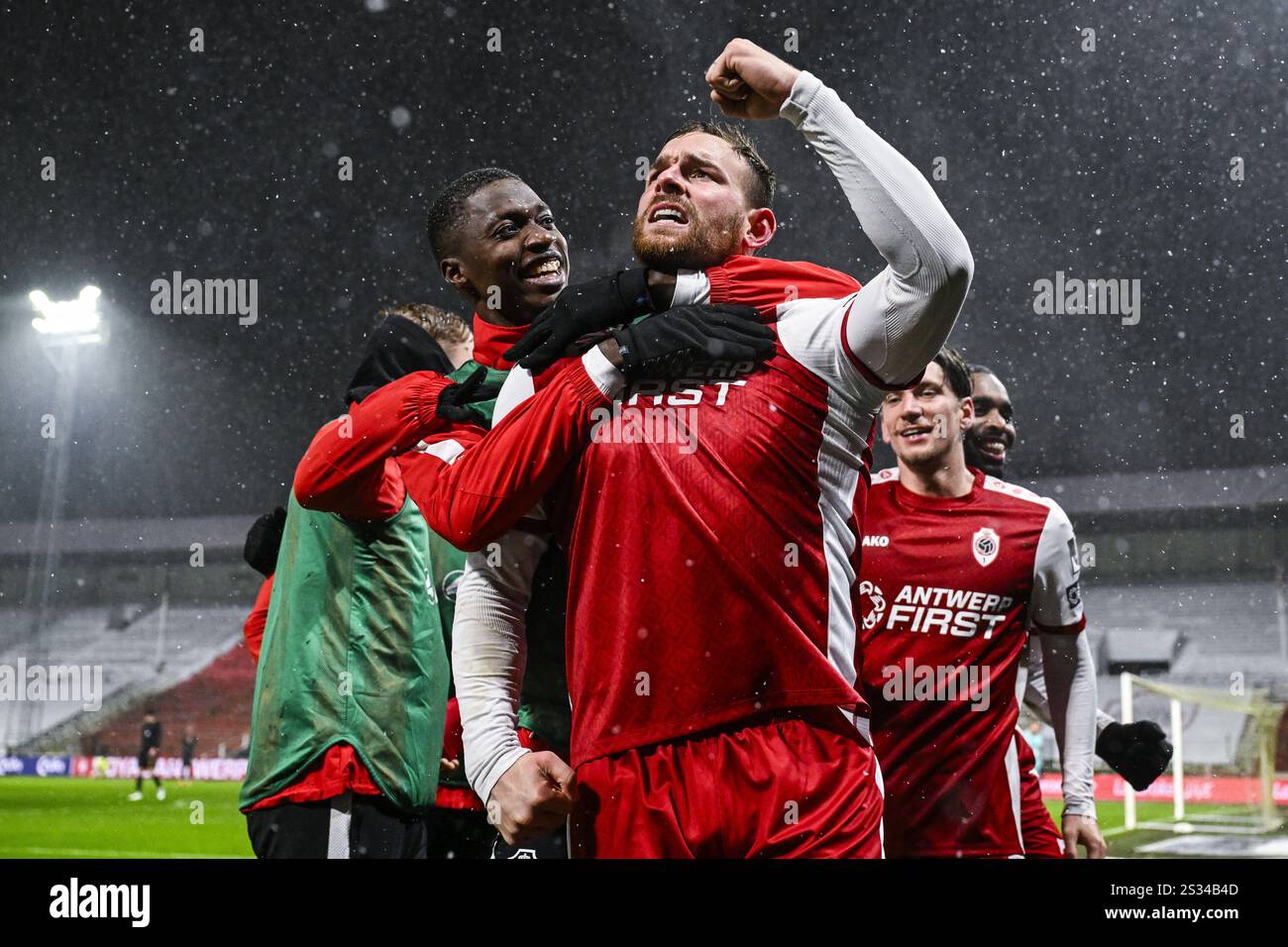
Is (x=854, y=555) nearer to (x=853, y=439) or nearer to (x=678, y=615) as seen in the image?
(x=853, y=439)

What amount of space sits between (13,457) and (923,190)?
15.7 metres

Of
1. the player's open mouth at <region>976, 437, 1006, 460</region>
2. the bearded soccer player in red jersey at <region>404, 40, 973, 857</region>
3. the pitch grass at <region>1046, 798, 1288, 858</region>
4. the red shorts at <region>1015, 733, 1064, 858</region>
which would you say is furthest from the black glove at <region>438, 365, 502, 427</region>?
the pitch grass at <region>1046, 798, 1288, 858</region>

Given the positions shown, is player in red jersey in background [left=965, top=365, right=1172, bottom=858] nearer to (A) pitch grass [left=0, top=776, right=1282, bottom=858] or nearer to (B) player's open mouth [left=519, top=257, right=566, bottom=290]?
(B) player's open mouth [left=519, top=257, right=566, bottom=290]

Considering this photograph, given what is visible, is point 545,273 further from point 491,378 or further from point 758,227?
point 758,227

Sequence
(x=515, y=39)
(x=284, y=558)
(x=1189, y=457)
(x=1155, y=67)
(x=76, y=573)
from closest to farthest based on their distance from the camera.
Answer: (x=284, y=558)
(x=515, y=39)
(x=1155, y=67)
(x=1189, y=457)
(x=76, y=573)

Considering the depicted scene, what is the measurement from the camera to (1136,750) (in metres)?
2.64

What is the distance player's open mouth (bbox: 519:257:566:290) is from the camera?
2.04 m

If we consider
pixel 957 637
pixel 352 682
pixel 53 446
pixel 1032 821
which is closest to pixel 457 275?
pixel 352 682

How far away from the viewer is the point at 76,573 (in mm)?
17453

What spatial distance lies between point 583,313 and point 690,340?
0.60 feet

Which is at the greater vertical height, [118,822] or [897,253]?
[897,253]

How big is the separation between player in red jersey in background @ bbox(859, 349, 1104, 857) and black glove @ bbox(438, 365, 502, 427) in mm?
1101

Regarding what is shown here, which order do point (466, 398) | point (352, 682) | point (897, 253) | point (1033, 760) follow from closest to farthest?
1. point (897, 253)
2. point (466, 398)
3. point (352, 682)
4. point (1033, 760)
